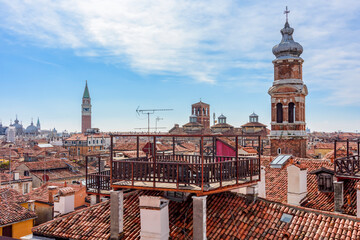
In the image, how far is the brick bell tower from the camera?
30.6 meters

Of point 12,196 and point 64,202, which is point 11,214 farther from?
point 64,202

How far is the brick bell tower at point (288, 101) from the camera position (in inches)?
1205

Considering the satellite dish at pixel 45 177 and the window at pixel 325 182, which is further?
the satellite dish at pixel 45 177

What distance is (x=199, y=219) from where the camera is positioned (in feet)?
25.9

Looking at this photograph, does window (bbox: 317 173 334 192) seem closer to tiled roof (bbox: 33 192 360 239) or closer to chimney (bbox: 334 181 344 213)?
chimney (bbox: 334 181 344 213)

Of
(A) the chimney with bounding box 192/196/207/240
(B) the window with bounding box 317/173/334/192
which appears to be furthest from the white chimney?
(B) the window with bounding box 317/173/334/192

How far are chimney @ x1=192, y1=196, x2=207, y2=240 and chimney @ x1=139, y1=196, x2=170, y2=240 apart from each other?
2.75 ft

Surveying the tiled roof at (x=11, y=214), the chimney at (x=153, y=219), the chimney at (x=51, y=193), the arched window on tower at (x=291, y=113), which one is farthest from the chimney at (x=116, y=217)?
the arched window on tower at (x=291, y=113)

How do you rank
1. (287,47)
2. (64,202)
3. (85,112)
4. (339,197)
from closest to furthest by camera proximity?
(339,197) < (64,202) < (287,47) < (85,112)

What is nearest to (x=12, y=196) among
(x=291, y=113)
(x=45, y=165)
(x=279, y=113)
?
(x=45, y=165)

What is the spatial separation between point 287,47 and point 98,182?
24.7 metres

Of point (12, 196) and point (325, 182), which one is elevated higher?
point (325, 182)

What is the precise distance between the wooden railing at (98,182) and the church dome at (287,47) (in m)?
24.2

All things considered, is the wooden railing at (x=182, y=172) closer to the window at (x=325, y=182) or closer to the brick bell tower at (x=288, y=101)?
the window at (x=325, y=182)
